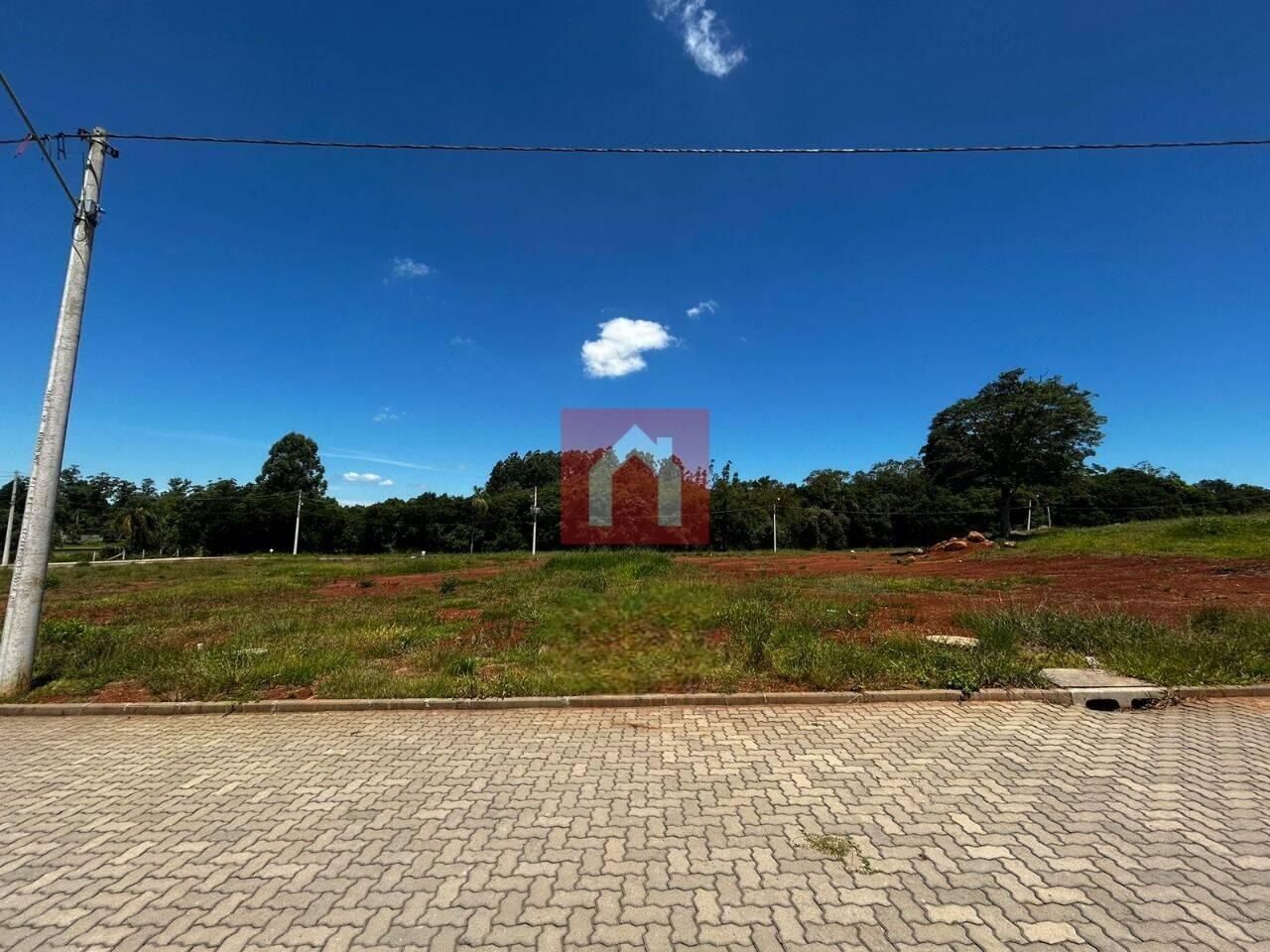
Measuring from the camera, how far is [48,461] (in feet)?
19.1

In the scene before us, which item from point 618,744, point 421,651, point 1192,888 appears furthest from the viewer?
point 421,651

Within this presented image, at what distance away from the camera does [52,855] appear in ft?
9.68

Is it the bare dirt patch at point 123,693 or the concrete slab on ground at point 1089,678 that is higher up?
the concrete slab on ground at point 1089,678

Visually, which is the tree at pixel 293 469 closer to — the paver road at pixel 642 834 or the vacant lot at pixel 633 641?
the vacant lot at pixel 633 641

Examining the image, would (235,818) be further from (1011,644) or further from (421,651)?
(1011,644)

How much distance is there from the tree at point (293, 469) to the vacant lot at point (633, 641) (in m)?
52.2

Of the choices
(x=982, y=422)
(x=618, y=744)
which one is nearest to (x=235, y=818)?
(x=618, y=744)

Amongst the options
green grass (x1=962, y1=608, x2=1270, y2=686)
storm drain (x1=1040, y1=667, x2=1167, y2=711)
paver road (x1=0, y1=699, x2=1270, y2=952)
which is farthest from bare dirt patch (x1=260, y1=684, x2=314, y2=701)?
green grass (x1=962, y1=608, x2=1270, y2=686)

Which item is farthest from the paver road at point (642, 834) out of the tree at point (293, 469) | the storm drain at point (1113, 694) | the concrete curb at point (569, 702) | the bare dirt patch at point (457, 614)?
the tree at point (293, 469)

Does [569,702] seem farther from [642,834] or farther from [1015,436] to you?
[1015,436]

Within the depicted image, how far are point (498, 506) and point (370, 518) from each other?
13.7 meters

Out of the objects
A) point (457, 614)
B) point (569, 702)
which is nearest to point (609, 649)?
point (569, 702)

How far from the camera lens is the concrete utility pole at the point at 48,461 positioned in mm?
5574

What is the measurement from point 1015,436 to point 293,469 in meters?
69.1
